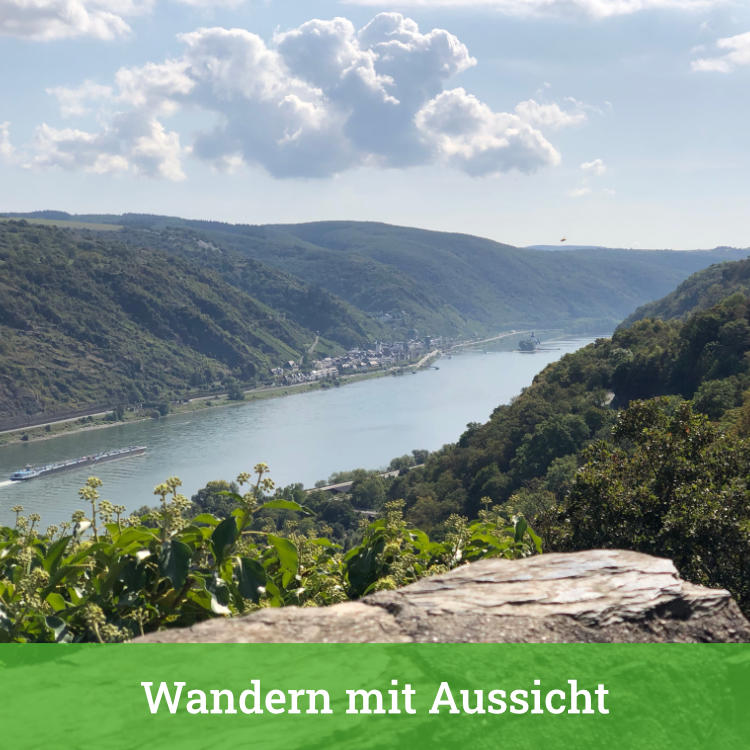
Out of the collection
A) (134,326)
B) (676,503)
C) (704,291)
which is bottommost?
(676,503)

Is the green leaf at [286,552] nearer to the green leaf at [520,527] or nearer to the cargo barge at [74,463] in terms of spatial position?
the green leaf at [520,527]

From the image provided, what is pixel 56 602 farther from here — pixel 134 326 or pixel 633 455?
pixel 134 326

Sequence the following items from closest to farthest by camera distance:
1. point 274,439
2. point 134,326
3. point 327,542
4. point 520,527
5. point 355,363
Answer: point 327,542
point 520,527
point 274,439
point 134,326
point 355,363

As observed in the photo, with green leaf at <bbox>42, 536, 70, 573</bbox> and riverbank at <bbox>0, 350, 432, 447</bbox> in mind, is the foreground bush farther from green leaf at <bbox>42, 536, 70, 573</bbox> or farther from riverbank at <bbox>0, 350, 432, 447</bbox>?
riverbank at <bbox>0, 350, 432, 447</bbox>

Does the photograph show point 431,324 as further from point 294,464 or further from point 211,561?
point 211,561

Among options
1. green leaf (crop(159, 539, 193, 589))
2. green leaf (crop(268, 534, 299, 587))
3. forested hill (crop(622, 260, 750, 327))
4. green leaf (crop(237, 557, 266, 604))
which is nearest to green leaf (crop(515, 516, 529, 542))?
green leaf (crop(268, 534, 299, 587))

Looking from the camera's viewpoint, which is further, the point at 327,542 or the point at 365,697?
the point at 327,542

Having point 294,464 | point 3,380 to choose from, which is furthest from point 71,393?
point 294,464

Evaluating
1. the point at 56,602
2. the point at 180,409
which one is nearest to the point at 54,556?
the point at 56,602
